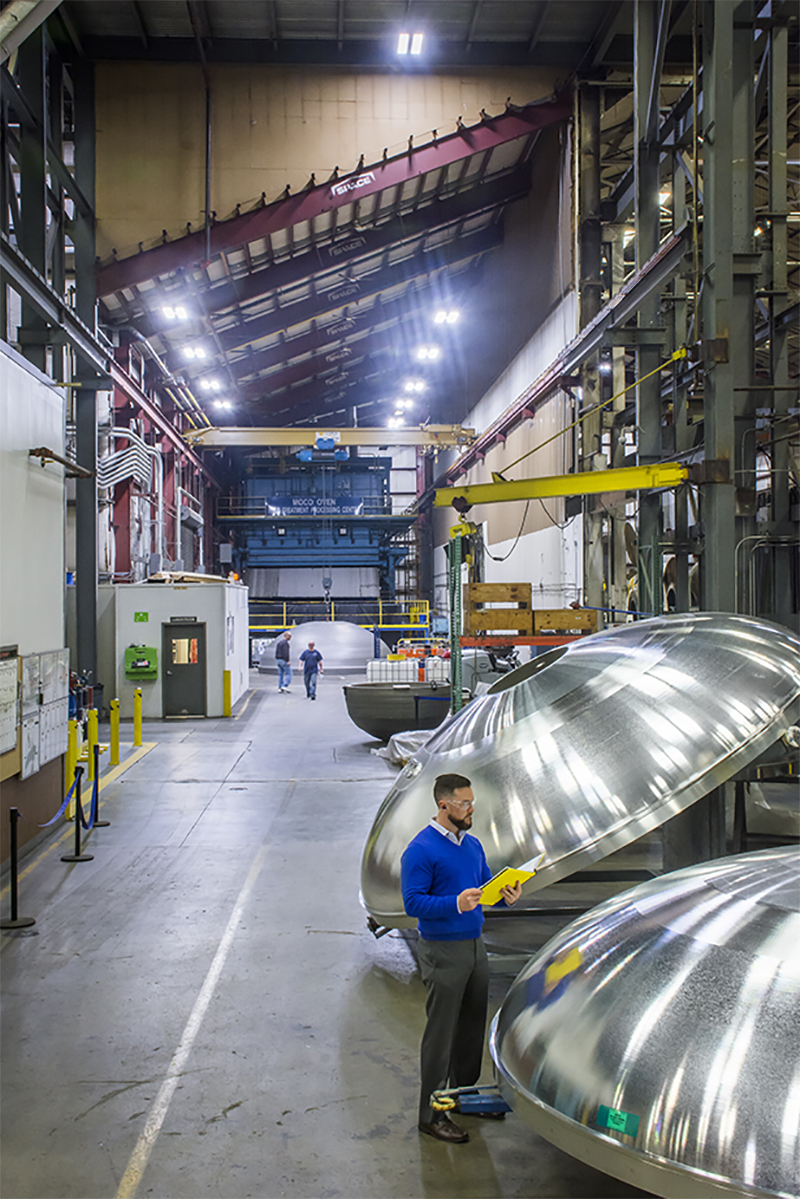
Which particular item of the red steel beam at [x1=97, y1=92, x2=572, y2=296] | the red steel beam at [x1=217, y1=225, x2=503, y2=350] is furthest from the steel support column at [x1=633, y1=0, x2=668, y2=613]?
the red steel beam at [x1=217, y1=225, x2=503, y2=350]

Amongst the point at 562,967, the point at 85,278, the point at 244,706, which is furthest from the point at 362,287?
the point at 562,967

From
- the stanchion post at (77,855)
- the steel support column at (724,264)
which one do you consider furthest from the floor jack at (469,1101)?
the steel support column at (724,264)

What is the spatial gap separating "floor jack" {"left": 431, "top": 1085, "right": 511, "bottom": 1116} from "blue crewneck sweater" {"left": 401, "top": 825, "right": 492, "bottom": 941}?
82cm

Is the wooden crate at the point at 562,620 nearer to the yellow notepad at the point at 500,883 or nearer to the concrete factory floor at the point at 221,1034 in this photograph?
the concrete factory floor at the point at 221,1034

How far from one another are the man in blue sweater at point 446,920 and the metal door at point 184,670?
50.3 ft

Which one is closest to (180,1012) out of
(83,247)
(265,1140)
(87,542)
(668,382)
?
(265,1140)

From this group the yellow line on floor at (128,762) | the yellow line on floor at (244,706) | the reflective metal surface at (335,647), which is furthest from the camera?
the reflective metal surface at (335,647)

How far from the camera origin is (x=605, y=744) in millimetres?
5301

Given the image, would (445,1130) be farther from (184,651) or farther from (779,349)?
(184,651)

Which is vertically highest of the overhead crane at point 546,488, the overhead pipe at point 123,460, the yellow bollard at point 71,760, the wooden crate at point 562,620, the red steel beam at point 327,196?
the red steel beam at point 327,196

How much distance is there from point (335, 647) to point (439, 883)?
2632cm

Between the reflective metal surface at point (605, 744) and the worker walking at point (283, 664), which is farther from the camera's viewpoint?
the worker walking at point (283, 664)

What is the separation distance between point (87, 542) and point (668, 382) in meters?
11.8

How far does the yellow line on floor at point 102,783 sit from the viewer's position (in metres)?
8.46
